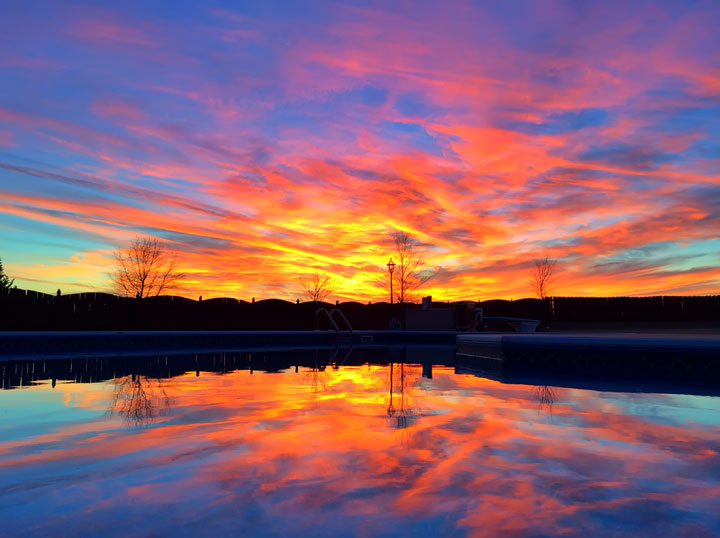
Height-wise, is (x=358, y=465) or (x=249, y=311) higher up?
(x=249, y=311)

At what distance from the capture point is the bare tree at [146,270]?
109 ft

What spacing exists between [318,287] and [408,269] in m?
10.1

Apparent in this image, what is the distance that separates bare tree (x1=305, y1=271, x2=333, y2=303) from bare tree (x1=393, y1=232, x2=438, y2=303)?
338 inches

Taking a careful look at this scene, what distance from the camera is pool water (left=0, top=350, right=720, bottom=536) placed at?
268 cm

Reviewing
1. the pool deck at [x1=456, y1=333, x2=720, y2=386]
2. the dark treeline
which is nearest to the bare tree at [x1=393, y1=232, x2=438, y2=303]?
the dark treeline

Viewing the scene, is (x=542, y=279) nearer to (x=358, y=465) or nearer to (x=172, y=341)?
(x=172, y=341)

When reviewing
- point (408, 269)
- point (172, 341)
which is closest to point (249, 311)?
point (172, 341)

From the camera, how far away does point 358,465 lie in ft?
12.1

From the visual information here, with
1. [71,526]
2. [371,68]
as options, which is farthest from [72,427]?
[371,68]

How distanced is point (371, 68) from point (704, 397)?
825 cm

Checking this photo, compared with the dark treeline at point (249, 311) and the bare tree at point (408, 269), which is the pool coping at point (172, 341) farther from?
the bare tree at point (408, 269)

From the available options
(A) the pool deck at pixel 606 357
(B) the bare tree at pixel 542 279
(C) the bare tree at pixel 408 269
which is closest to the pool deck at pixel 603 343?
(A) the pool deck at pixel 606 357

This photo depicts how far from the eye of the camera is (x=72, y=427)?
4945 mm

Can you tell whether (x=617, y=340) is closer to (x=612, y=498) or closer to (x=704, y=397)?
(x=704, y=397)
